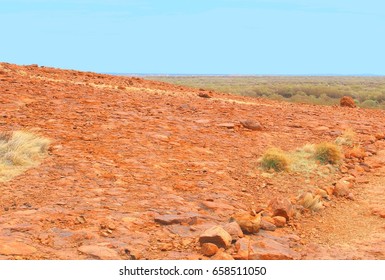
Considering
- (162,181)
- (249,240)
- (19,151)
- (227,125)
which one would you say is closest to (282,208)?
(249,240)

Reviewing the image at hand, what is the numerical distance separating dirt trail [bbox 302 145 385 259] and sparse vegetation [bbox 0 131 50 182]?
4563mm

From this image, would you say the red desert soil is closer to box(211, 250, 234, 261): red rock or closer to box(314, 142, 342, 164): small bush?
box(211, 250, 234, 261): red rock

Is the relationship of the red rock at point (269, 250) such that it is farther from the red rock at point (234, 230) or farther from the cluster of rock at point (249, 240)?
the red rock at point (234, 230)

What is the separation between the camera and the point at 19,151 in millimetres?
8719

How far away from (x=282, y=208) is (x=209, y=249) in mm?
2045

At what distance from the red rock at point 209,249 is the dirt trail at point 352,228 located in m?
1.19

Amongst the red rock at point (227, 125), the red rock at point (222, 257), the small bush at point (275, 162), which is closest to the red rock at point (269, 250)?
the red rock at point (222, 257)

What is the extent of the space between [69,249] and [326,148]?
21.8 feet

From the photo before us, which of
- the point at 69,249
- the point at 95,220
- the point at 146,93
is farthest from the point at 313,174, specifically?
the point at 146,93

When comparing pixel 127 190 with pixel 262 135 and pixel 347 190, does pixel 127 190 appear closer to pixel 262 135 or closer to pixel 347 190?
pixel 347 190

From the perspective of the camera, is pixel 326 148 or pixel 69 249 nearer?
pixel 69 249

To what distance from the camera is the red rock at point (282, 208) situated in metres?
7.55

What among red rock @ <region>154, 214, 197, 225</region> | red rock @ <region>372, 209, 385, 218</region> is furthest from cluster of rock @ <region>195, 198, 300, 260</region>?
red rock @ <region>372, 209, 385, 218</region>
